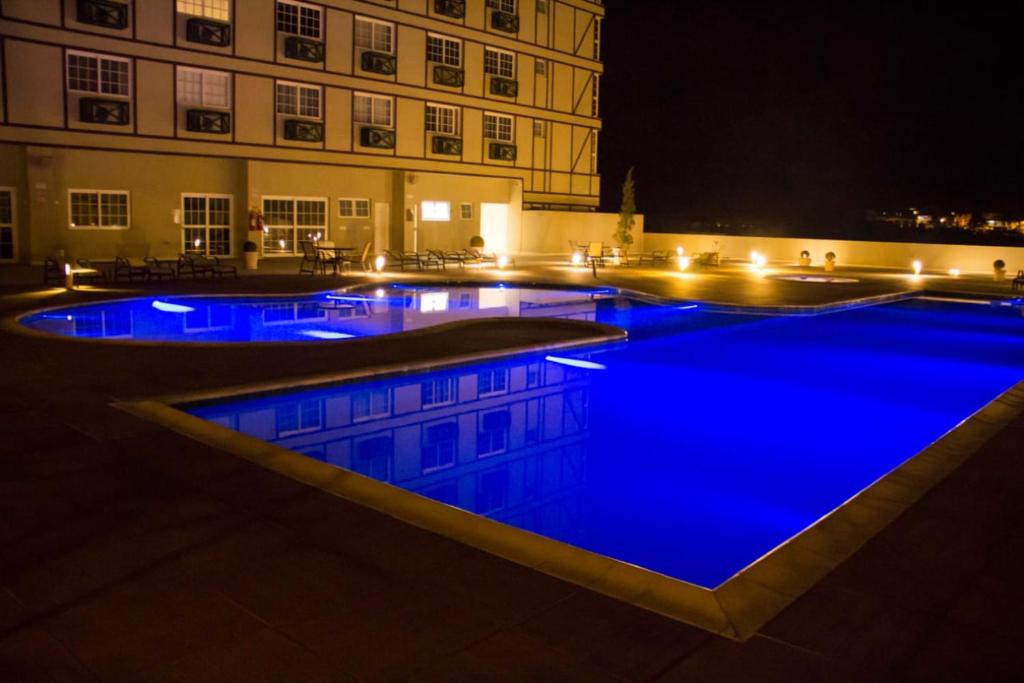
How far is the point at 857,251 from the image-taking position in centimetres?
3184

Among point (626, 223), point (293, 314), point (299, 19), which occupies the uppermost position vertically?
point (299, 19)

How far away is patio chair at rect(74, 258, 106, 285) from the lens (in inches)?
685

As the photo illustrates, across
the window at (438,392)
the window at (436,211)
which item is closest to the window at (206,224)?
the window at (436,211)

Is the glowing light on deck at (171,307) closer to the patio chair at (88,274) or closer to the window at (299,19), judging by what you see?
the patio chair at (88,274)

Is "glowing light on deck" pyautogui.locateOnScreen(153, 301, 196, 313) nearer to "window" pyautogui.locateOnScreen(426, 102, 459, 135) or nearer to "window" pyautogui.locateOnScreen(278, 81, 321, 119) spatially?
"window" pyautogui.locateOnScreen(278, 81, 321, 119)

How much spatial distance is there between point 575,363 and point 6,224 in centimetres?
1547

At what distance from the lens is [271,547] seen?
4.34 metres

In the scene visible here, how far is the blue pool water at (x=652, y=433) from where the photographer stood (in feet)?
20.8

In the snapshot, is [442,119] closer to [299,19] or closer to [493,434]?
[299,19]

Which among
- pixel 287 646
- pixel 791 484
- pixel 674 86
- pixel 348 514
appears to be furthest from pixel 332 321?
pixel 674 86

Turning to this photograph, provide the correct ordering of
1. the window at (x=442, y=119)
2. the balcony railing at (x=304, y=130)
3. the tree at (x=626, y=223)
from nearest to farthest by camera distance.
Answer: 1. the balcony railing at (x=304, y=130)
2. the window at (x=442, y=119)
3. the tree at (x=626, y=223)

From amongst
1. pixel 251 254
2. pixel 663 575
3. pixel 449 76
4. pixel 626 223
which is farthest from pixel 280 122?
pixel 663 575

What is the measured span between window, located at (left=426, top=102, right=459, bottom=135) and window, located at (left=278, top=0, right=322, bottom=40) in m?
4.73

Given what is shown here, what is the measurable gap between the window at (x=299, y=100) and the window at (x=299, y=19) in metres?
1.44
